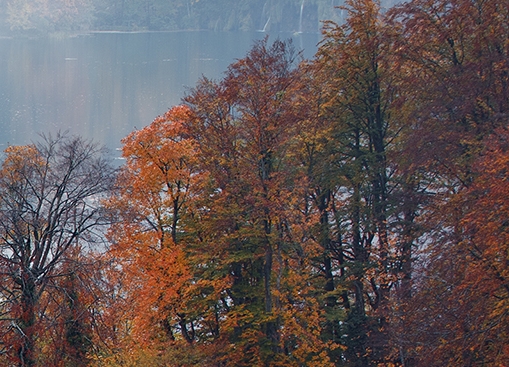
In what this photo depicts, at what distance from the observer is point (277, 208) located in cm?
1547

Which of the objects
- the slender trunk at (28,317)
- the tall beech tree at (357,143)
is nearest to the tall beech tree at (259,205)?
the tall beech tree at (357,143)

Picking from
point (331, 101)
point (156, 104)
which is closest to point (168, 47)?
point (156, 104)

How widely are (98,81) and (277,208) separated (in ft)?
363

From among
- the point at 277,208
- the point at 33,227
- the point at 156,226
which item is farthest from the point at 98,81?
the point at 33,227

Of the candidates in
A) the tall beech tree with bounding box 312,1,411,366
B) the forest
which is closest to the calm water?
the forest

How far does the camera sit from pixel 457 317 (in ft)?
32.9

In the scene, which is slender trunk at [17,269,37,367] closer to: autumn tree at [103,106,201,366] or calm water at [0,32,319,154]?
autumn tree at [103,106,201,366]

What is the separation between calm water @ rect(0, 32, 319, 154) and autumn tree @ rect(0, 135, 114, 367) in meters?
30.7

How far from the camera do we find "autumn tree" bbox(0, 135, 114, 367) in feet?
39.4

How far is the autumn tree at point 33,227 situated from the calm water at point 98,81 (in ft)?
101

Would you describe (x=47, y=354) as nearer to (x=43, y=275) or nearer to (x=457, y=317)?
(x=43, y=275)

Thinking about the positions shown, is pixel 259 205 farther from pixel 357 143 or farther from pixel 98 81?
pixel 98 81

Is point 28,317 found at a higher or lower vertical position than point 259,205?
lower

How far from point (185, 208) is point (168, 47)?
565 ft
